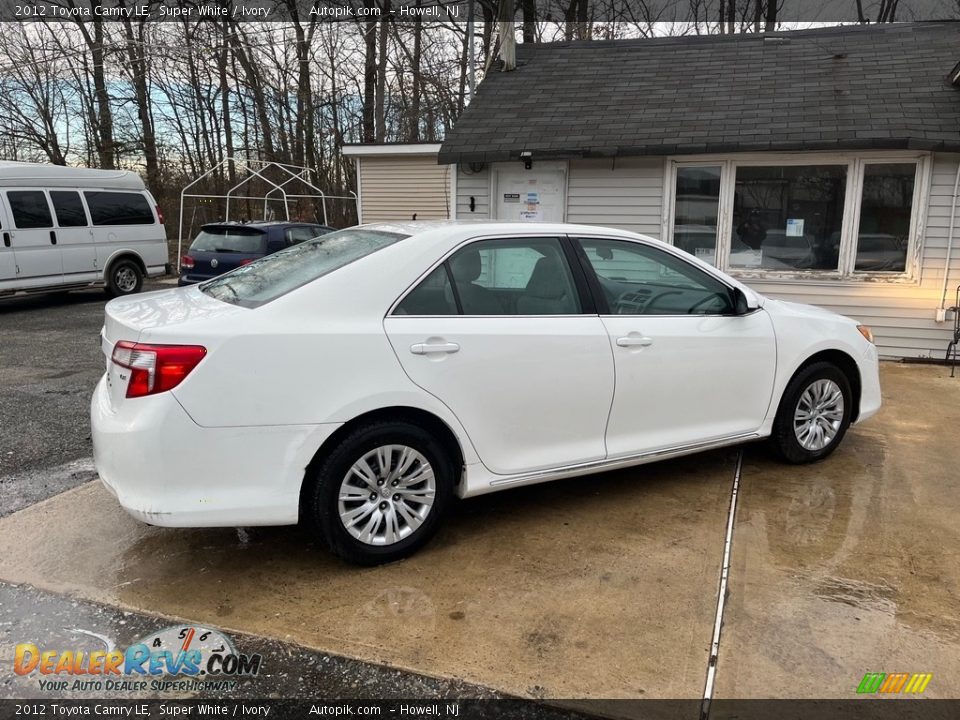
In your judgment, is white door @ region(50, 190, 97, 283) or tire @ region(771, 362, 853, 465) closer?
tire @ region(771, 362, 853, 465)

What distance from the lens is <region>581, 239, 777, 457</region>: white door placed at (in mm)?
3758

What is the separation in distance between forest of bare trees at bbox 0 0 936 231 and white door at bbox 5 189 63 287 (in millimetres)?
8696

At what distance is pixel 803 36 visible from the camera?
396 inches

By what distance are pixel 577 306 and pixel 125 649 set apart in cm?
250

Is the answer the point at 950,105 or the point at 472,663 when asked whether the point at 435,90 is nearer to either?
the point at 950,105

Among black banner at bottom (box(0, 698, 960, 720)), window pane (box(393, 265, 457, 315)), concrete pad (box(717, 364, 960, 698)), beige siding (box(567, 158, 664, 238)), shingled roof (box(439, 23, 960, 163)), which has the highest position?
shingled roof (box(439, 23, 960, 163))

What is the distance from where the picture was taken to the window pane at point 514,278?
344cm

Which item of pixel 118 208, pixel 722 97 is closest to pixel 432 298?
pixel 722 97

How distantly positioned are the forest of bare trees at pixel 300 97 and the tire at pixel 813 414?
1622cm

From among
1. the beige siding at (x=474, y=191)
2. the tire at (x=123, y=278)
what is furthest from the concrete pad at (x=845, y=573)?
the tire at (x=123, y=278)

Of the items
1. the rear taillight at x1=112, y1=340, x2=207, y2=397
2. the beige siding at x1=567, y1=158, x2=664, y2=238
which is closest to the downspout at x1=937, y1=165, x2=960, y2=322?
the beige siding at x1=567, y1=158, x2=664, y2=238

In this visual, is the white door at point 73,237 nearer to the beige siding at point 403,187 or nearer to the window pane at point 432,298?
the beige siding at point 403,187

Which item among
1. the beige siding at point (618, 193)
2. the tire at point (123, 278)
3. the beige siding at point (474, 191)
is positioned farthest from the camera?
the tire at point (123, 278)

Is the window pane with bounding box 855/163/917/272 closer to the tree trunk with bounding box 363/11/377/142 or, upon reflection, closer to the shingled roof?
the shingled roof
